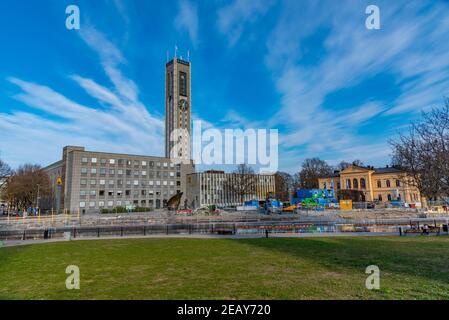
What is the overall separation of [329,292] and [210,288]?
3.13 meters

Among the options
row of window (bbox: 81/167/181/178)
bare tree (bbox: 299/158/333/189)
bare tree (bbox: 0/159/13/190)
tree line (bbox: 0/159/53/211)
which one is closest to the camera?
bare tree (bbox: 0/159/13/190)

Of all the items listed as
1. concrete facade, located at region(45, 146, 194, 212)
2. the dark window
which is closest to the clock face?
the dark window

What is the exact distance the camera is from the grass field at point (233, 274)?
22.9ft

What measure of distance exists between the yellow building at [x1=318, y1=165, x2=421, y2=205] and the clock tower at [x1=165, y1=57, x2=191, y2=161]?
5395cm

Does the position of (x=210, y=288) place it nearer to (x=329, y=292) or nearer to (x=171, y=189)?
(x=329, y=292)

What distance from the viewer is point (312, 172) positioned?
315ft

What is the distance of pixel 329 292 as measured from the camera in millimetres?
6895

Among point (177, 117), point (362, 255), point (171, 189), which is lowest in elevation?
point (362, 255)

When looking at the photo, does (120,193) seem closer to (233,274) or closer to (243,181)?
(243,181)

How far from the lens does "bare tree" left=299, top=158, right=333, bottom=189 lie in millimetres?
93438

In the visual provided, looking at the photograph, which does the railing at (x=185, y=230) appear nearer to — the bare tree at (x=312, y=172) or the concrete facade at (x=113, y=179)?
the concrete facade at (x=113, y=179)

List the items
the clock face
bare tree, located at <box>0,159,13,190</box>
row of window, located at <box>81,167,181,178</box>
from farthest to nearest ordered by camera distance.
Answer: the clock face < row of window, located at <box>81,167,181,178</box> < bare tree, located at <box>0,159,13,190</box>

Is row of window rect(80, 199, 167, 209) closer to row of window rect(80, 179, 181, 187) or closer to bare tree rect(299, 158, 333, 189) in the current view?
row of window rect(80, 179, 181, 187)
